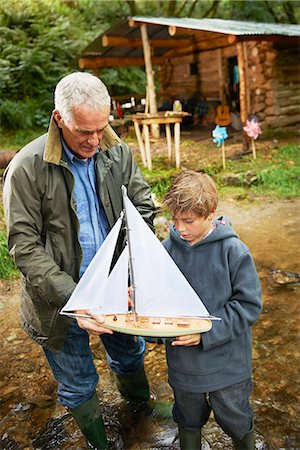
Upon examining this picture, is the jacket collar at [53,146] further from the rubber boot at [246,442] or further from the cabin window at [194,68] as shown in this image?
the cabin window at [194,68]

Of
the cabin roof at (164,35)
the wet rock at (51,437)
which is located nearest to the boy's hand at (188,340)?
the wet rock at (51,437)

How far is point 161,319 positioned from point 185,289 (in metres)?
0.19

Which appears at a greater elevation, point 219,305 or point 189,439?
point 219,305

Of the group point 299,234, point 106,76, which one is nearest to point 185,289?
point 299,234

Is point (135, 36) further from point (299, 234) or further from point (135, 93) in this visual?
point (299, 234)

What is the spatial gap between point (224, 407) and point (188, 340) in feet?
1.55

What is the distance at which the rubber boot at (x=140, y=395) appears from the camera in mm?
2852

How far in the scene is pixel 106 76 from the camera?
17.0 m

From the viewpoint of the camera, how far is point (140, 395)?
2936mm

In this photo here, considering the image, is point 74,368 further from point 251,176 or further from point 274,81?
point 274,81

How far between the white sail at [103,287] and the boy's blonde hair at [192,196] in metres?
0.28

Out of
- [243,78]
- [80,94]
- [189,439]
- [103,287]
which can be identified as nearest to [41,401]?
[189,439]

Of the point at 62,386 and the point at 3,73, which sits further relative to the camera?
the point at 3,73

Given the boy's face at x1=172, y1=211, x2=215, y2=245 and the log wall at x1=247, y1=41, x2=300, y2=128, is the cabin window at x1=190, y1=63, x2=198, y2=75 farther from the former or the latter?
the boy's face at x1=172, y1=211, x2=215, y2=245
